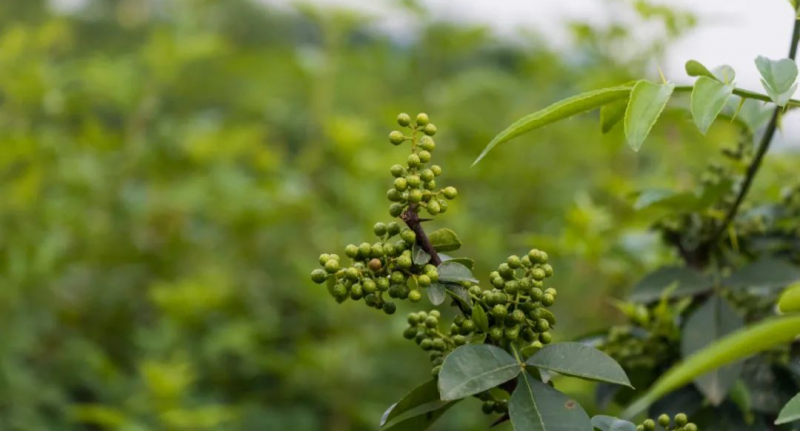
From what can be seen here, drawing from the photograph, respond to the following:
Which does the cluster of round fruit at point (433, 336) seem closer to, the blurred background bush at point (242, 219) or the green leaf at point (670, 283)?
the green leaf at point (670, 283)

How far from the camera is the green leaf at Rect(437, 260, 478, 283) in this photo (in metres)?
0.70

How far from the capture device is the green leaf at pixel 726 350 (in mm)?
424

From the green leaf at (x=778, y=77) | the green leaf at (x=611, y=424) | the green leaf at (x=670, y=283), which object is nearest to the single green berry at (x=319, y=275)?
the green leaf at (x=611, y=424)

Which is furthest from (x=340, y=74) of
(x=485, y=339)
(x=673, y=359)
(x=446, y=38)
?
(x=485, y=339)

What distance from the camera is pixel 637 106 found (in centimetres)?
67

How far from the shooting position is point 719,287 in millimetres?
1031

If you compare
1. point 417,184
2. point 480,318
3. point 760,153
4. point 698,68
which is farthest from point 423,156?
point 760,153

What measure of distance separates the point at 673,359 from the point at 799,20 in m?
0.42

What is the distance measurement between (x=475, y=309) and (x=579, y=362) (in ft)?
0.28

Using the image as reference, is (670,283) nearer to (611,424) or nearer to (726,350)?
(611,424)

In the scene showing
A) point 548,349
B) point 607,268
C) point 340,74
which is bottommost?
point 548,349

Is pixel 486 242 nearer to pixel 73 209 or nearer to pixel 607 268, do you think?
pixel 607 268

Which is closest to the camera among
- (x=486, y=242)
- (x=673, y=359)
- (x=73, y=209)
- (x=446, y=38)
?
(x=673, y=359)

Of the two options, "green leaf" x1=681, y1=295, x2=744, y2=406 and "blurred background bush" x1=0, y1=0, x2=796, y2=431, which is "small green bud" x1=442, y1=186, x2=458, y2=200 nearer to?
"green leaf" x1=681, y1=295, x2=744, y2=406
